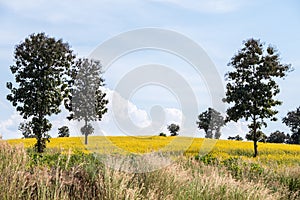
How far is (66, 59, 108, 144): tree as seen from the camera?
30.1 metres

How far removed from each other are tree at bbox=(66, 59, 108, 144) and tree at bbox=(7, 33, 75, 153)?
2468 mm

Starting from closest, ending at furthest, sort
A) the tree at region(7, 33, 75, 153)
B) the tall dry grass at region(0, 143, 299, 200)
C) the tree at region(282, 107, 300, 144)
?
the tall dry grass at region(0, 143, 299, 200)
the tree at region(7, 33, 75, 153)
the tree at region(282, 107, 300, 144)

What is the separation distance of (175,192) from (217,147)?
77.5 ft

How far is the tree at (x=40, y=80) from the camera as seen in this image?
2645cm

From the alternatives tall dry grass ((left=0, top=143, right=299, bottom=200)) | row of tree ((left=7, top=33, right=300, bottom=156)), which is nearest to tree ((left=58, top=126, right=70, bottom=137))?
row of tree ((left=7, top=33, right=300, bottom=156))

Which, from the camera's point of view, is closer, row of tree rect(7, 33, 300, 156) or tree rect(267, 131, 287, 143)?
row of tree rect(7, 33, 300, 156)

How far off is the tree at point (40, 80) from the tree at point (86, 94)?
247 cm

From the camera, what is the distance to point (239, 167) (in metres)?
12.1

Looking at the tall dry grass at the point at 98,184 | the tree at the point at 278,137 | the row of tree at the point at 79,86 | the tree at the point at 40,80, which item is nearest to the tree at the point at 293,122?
the tree at the point at 278,137

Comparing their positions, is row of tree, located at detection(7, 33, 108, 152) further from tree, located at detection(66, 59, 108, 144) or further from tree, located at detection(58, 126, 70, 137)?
tree, located at detection(58, 126, 70, 137)

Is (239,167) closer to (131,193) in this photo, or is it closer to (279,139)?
(131,193)

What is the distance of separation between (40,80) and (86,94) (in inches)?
184

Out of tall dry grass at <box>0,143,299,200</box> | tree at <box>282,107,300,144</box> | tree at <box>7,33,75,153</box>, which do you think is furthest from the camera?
tree at <box>282,107,300,144</box>

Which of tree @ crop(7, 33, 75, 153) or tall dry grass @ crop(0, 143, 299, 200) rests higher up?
tree @ crop(7, 33, 75, 153)
